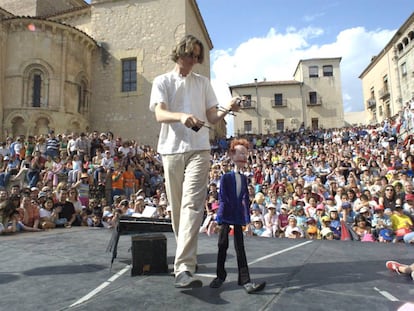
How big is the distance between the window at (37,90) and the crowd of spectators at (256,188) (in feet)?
25.1

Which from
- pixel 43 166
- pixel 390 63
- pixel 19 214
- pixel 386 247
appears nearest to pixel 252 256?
pixel 386 247

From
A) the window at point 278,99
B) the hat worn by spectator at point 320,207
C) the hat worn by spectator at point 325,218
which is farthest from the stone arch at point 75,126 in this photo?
the window at point 278,99

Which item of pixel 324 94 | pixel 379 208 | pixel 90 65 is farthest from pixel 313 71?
pixel 379 208

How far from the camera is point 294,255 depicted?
13.0ft

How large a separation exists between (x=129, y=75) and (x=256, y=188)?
628 inches

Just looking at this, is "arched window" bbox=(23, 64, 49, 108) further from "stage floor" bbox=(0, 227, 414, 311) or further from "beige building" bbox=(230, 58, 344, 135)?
"beige building" bbox=(230, 58, 344, 135)

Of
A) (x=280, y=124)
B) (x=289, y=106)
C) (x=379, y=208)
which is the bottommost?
(x=379, y=208)

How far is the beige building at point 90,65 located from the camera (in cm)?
2150

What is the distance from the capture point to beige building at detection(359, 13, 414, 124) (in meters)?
37.1

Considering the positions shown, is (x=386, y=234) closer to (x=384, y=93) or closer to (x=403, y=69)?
(x=403, y=69)

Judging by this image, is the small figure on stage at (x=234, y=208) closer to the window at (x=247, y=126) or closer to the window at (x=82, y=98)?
the window at (x=82, y=98)

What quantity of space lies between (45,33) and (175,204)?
22.6 meters

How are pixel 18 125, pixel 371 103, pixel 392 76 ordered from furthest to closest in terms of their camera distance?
pixel 371 103 → pixel 392 76 → pixel 18 125

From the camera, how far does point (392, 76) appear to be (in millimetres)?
40938
